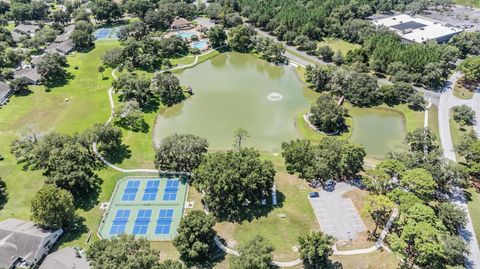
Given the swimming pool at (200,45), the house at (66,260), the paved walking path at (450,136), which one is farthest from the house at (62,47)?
the paved walking path at (450,136)

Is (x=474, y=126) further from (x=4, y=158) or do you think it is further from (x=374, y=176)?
(x=4, y=158)

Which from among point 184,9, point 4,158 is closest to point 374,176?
point 4,158

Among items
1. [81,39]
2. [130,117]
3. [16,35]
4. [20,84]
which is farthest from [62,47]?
[130,117]

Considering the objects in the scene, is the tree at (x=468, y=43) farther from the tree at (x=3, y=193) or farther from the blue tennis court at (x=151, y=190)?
the tree at (x=3, y=193)

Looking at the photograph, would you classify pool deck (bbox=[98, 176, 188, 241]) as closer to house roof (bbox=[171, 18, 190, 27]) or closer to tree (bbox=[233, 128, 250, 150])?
tree (bbox=[233, 128, 250, 150])

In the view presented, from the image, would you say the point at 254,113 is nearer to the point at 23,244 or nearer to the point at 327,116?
the point at 327,116

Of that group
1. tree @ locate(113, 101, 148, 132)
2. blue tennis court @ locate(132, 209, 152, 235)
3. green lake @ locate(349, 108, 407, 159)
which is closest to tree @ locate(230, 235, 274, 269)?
blue tennis court @ locate(132, 209, 152, 235)
